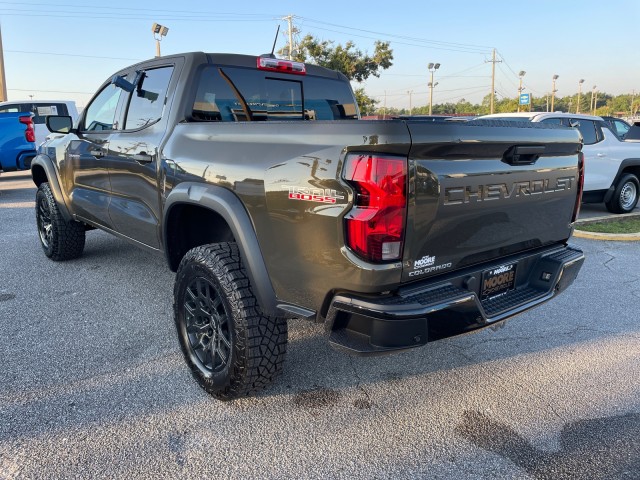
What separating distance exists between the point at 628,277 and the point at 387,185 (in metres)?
4.22

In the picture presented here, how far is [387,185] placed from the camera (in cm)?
202

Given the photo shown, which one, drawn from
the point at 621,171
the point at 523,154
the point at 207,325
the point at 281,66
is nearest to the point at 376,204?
the point at 523,154

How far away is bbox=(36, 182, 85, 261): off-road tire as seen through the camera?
512 cm

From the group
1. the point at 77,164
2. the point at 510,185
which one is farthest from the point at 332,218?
the point at 77,164

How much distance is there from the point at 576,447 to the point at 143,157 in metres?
3.07

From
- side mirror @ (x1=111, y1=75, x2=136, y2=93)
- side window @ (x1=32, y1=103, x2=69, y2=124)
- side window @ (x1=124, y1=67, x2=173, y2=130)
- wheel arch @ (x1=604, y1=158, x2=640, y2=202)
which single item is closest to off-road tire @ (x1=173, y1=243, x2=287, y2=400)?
side window @ (x1=124, y1=67, x2=173, y2=130)

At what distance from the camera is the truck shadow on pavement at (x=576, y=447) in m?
2.25

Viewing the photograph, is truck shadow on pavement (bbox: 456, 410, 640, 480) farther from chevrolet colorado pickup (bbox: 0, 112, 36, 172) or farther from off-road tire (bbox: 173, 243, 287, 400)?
chevrolet colorado pickup (bbox: 0, 112, 36, 172)

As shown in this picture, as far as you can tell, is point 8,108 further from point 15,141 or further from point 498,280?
point 498,280

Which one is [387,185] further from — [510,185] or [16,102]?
[16,102]

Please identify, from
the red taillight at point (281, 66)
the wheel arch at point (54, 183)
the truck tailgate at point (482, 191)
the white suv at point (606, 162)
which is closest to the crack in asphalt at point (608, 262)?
the white suv at point (606, 162)

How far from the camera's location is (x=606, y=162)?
8242mm

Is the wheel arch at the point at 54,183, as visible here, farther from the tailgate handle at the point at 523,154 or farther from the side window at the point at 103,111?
the tailgate handle at the point at 523,154

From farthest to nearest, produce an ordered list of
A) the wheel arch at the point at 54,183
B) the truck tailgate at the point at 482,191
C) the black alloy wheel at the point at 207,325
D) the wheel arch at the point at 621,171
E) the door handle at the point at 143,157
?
the wheel arch at the point at 621,171 → the wheel arch at the point at 54,183 → the door handle at the point at 143,157 → the black alloy wheel at the point at 207,325 → the truck tailgate at the point at 482,191
